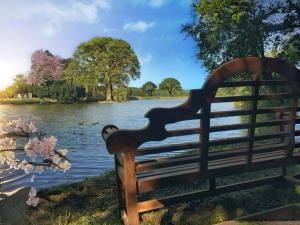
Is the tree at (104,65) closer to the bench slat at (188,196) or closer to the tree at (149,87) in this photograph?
the tree at (149,87)

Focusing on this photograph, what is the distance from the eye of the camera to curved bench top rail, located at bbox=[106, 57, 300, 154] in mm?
4652

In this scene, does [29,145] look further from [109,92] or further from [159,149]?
[109,92]

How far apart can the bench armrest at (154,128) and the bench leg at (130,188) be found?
15 cm

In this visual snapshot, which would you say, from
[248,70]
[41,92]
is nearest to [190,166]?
[248,70]

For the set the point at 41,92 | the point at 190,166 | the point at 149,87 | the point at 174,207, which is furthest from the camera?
the point at 149,87

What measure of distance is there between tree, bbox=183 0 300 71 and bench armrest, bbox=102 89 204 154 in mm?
19924

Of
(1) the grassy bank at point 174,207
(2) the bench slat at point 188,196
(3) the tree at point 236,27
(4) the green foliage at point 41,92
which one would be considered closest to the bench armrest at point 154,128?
(2) the bench slat at point 188,196

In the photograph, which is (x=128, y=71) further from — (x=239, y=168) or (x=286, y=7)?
(x=239, y=168)

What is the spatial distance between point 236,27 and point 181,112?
21.3m

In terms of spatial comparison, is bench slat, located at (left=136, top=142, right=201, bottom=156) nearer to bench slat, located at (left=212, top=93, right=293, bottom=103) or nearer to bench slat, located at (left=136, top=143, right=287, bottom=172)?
bench slat, located at (left=136, top=143, right=287, bottom=172)

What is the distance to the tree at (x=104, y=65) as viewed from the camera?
3487 inches

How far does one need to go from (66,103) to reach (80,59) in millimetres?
15653

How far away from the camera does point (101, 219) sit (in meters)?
5.95

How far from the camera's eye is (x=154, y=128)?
15.6 feet
